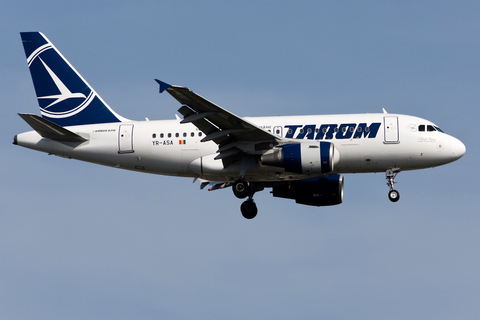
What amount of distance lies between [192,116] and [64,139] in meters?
8.97

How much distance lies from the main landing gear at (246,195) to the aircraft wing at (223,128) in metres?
1.54

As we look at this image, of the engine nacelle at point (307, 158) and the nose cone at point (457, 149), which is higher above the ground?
the nose cone at point (457, 149)

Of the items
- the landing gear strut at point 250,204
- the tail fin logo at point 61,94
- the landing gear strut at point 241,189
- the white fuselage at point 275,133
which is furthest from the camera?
the tail fin logo at point 61,94

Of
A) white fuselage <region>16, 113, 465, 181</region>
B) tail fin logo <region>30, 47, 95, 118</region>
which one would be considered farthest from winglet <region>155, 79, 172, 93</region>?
tail fin logo <region>30, 47, 95, 118</region>

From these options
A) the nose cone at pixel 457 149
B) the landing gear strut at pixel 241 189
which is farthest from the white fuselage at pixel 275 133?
the landing gear strut at pixel 241 189

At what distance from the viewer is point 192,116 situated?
113 ft

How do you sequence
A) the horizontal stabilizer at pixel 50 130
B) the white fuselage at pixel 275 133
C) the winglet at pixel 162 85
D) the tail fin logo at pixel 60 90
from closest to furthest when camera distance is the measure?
1. the winglet at pixel 162 85
2. the white fuselage at pixel 275 133
3. the horizontal stabilizer at pixel 50 130
4. the tail fin logo at pixel 60 90

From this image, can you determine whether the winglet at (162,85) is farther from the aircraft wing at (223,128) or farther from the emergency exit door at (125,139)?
the emergency exit door at (125,139)

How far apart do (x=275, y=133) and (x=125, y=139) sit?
27.3 ft

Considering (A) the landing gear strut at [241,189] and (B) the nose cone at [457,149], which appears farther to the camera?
(A) the landing gear strut at [241,189]

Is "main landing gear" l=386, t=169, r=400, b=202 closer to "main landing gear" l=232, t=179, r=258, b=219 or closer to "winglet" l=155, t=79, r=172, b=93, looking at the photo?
"main landing gear" l=232, t=179, r=258, b=219

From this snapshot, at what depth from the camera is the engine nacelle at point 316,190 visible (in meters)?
40.1

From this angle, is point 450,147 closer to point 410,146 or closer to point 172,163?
point 410,146

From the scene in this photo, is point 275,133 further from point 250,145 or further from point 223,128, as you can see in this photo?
point 223,128
